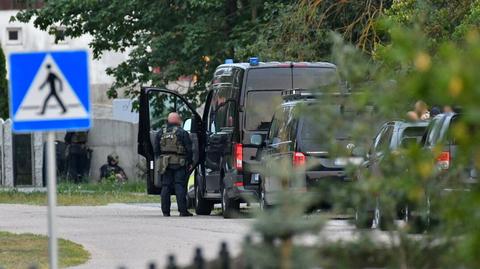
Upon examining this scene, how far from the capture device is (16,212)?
86.8 ft

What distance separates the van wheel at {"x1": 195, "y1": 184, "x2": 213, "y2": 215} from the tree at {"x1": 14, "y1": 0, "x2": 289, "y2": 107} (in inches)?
435

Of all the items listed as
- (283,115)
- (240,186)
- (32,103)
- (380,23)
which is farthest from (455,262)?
(240,186)

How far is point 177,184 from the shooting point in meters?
23.7

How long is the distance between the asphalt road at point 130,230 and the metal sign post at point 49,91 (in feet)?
8.71

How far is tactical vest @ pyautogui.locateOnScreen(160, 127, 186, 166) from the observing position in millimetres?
23297

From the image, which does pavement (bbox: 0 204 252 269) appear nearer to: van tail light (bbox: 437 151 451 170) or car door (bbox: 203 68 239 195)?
car door (bbox: 203 68 239 195)

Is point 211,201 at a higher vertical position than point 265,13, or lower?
lower

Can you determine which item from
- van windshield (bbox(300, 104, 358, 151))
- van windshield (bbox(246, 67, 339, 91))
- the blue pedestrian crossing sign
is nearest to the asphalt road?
van windshield (bbox(246, 67, 339, 91))

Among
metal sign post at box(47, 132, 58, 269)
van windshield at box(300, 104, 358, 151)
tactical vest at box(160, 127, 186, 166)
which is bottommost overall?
metal sign post at box(47, 132, 58, 269)

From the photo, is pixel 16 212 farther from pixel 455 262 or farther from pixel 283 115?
pixel 455 262

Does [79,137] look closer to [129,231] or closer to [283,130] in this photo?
[283,130]

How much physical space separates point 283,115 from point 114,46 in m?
18.9

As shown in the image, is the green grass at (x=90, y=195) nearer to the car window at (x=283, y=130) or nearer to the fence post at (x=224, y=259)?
the car window at (x=283, y=130)

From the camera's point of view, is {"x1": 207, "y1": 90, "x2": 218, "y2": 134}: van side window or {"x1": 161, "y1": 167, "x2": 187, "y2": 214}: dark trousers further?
{"x1": 207, "y1": 90, "x2": 218, "y2": 134}: van side window
